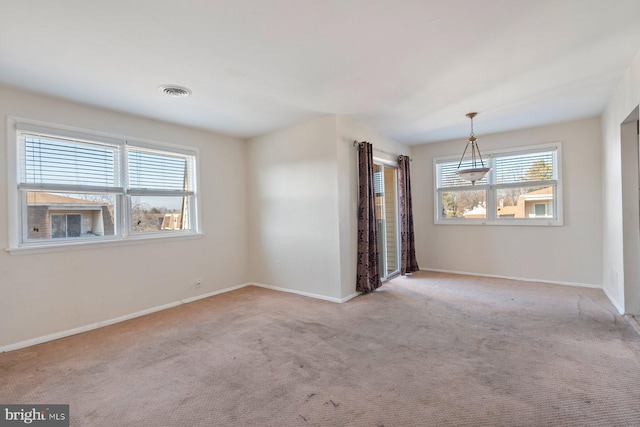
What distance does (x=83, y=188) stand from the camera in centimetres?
335


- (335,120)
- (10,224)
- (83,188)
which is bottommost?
(10,224)

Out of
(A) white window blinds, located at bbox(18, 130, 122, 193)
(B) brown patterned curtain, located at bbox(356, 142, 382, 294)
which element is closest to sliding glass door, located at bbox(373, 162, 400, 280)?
(B) brown patterned curtain, located at bbox(356, 142, 382, 294)

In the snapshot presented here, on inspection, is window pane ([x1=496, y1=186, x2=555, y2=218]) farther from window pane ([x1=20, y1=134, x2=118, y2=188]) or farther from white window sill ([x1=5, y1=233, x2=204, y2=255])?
window pane ([x1=20, y1=134, x2=118, y2=188])

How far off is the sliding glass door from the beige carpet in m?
1.41

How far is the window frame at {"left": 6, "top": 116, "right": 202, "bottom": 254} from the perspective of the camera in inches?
114

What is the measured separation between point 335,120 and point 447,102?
52.6 inches

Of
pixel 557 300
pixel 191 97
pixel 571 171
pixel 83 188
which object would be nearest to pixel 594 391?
pixel 557 300

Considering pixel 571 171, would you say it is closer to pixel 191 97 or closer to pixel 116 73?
pixel 191 97

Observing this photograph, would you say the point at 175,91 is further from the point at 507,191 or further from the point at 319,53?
the point at 507,191

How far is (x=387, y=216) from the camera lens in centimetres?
538

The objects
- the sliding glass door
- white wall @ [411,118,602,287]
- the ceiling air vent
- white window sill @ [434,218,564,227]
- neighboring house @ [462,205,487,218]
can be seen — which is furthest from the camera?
neighboring house @ [462,205,487,218]

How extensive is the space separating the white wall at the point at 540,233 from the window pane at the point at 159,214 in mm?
4176

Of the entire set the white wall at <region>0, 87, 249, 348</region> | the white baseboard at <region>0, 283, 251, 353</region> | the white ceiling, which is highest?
the white ceiling

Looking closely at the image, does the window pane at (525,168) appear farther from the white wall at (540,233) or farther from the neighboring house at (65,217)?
the neighboring house at (65,217)
